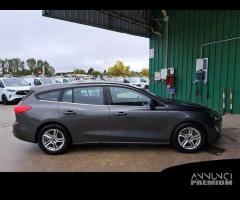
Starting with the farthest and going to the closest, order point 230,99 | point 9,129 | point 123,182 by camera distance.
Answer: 1. point 230,99
2. point 9,129
3. point 123,182

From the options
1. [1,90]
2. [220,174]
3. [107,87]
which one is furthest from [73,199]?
[1,90]

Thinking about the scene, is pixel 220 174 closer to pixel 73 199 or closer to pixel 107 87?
pixel 73 199

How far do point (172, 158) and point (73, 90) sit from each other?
8.20ft

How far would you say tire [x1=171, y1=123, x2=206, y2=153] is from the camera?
223 inches

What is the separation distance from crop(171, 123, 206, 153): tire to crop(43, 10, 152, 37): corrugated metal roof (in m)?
8.77

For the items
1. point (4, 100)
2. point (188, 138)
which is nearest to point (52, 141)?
point (188, 138)

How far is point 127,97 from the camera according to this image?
5.85 metres

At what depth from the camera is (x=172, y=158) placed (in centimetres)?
535

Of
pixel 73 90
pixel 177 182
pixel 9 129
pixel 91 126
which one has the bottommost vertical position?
pixel 9 129

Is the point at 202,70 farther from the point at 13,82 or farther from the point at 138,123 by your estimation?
the point at 13,82

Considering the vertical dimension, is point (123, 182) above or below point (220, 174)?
below

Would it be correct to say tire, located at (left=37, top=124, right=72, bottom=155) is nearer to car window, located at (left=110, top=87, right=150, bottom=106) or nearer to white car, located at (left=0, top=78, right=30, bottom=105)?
car window, located at (left=110, top=87, right=150, bottom=106)

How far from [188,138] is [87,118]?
213 centimetres

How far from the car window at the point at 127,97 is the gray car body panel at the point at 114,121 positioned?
0.10 metres
